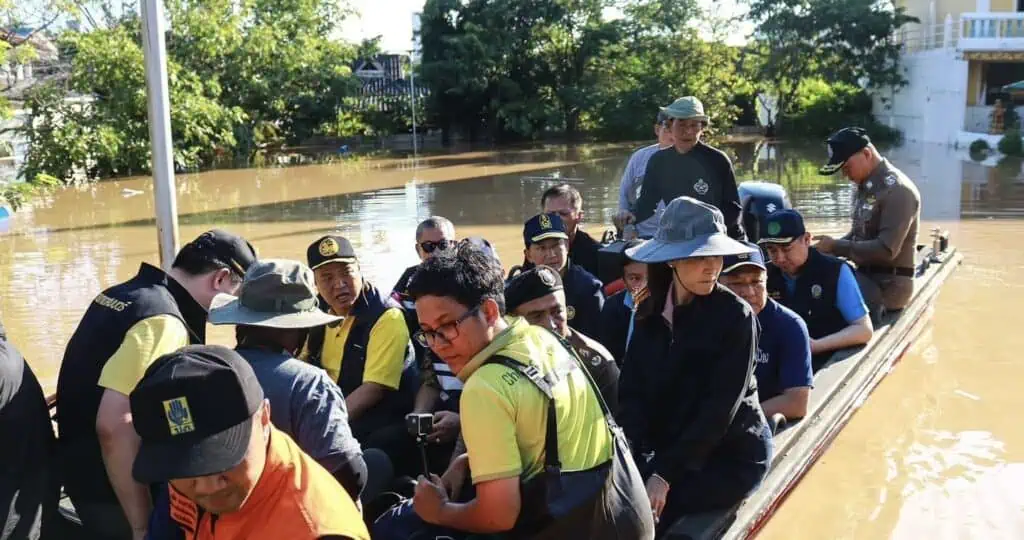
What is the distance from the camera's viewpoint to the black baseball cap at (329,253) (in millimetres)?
3836

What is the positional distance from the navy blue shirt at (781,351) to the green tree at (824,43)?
27.7 metres

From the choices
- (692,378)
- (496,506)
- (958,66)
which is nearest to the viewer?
(496,506)

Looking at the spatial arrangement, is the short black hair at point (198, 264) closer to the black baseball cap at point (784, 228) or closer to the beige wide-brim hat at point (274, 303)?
the beige wide-brim hat at point (274, 303)

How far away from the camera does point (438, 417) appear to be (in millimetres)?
3557

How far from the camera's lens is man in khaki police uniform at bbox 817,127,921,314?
229 inches

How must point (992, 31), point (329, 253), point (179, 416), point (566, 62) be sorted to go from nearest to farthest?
point (179, 416) < point (329, 253) < point (992, 31) < point (566, 62)

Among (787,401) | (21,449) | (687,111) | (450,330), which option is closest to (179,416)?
(450,330)

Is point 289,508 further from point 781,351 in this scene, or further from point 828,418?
point 828,418

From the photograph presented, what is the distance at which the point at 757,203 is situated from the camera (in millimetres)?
6949

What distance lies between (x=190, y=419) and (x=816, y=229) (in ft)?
38.7

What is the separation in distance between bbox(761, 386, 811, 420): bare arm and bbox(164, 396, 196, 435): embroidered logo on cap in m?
2.87

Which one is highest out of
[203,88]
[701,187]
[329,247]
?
[203,88]

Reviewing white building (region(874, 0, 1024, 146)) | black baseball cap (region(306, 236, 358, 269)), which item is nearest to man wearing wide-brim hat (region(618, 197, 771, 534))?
black baseball cap (region(306, 236, 358, 269))

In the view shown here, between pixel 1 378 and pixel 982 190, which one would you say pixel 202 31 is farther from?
pixel 1 378
